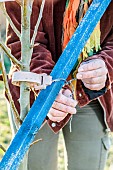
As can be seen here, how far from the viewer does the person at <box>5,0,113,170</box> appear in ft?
4.50

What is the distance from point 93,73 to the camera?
129 cm

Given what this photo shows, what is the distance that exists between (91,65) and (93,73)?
21mm

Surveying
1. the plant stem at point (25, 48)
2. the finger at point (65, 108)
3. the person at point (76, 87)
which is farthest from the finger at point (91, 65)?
the plant stem at point (25, 48)

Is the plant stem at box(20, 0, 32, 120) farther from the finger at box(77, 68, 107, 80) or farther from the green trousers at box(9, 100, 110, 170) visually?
the green trousers at box(9, 100, 110, 170)

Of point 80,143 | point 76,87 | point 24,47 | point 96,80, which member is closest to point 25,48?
point 24,47

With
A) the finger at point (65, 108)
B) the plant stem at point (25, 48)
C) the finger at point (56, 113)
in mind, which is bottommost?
the finger at point (56, 113)

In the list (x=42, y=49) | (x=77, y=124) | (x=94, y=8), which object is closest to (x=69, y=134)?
(x=77, y=124)

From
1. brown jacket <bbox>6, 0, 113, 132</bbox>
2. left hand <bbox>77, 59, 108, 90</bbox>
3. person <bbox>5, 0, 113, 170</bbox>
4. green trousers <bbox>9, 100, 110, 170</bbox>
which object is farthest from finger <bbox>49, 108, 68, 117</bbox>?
green trousers <bbox>9, 100, 110, 170</bbox>

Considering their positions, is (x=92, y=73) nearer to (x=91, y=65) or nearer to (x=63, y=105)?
(x=91, y=65)

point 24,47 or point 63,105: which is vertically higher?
point 24,47

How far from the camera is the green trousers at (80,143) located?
5.46ft

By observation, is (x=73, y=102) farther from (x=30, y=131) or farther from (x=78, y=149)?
(x=78, y=149)

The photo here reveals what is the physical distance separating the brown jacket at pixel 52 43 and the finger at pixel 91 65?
0.29ft

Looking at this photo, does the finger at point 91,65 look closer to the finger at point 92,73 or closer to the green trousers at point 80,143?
the finger at point 92,73
